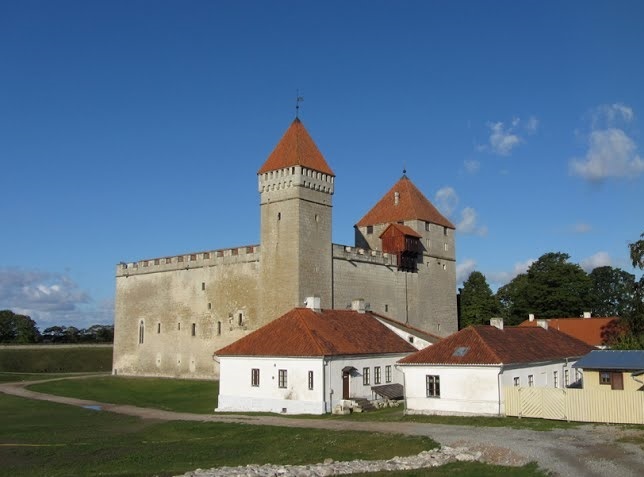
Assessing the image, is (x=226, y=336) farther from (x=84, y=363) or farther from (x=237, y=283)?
(x=84, y=363)

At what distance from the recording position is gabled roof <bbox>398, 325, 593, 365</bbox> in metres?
26.9

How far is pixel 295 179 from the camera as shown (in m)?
41.2

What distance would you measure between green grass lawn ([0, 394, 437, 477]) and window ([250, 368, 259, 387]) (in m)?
4.90

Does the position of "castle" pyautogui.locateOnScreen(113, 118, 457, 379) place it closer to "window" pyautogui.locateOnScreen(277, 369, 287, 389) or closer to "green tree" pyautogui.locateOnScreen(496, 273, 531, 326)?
"window" pyautogui.locateOnScreen(277, 369, 287, 389)

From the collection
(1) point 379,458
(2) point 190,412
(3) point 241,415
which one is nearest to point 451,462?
(1) point 379,458

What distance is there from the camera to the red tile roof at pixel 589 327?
50031mm

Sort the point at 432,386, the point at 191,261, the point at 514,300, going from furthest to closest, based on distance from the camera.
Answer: the point at 514,300 → the point at 191,261 → the point at 432,386

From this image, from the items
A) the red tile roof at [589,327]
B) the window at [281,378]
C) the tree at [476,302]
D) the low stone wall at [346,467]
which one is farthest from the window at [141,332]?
the low stone wall at [346,467]

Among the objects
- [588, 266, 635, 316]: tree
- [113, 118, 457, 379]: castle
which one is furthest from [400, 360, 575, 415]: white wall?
[588, 266, 635, 316]: tree

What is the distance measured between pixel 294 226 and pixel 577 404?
21.0 metres

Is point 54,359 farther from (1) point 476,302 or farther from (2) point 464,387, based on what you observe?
(2) point 464,387

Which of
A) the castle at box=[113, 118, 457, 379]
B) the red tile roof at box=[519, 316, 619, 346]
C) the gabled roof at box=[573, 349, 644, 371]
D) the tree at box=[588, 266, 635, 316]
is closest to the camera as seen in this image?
the gabled roof at box=[573, 349, 644, 371]

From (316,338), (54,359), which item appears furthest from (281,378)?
(54,359)

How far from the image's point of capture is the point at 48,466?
62.3 ft
